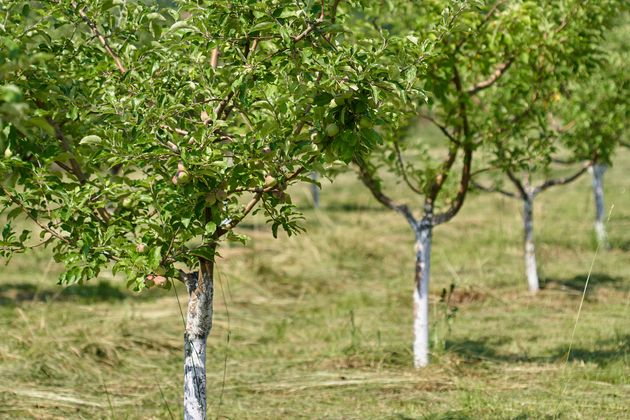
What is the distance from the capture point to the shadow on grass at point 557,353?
29.7ft

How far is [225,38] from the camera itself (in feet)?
15.3

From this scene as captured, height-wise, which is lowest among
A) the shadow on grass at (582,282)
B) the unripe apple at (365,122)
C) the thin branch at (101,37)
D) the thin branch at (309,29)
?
the shadow on grass at (582,282)

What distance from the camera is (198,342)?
5.38m

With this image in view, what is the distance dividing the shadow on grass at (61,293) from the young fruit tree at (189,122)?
7.67 m

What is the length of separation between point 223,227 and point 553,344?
5680 millimetres

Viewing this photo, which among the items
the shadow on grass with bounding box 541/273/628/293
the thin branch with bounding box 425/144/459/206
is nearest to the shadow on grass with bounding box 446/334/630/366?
the thin branch with bounding box 425/144/459/206

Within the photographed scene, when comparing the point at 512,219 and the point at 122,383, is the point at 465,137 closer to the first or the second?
the point at 122,383

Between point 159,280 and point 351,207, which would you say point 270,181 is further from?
point 351,207

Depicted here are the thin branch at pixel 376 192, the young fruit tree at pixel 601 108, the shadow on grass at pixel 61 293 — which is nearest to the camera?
the thin branch at pixel 376 192

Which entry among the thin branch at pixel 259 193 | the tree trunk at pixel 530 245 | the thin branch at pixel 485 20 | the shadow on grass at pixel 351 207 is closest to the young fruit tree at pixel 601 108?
the tree trunk at pixel 530 245

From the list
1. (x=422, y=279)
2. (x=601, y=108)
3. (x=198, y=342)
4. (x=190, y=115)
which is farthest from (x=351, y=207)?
(x=190, y=115)

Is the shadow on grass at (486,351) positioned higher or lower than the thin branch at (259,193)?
lower

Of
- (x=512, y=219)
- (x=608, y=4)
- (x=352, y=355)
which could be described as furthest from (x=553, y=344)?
(x=512, y=219)

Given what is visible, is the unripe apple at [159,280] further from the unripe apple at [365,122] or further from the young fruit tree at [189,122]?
the unripe apple at [365,122]
